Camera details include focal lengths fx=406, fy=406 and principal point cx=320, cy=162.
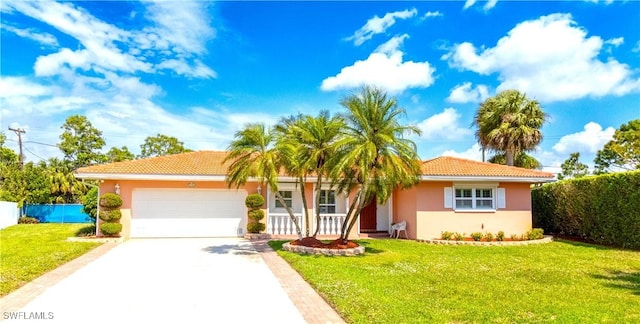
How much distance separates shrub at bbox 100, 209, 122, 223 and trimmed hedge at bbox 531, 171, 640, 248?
18849 mm

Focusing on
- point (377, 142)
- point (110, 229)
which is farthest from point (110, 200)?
point (377, 142)

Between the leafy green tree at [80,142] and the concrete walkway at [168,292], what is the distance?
31763 millimetres

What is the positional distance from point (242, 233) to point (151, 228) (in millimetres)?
3899

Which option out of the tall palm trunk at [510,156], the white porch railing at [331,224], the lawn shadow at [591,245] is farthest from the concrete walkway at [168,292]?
the tall palm trunk at [510,156]

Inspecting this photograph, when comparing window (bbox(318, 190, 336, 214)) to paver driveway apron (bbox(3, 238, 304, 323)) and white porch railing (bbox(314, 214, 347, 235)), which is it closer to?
white porch railing (bbox(314, 214, 347, 235))

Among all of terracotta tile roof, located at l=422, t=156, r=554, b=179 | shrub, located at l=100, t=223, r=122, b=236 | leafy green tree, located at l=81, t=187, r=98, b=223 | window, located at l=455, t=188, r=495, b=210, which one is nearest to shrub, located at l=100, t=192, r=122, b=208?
shrub, located at l=100, t=223, r=122, b=236

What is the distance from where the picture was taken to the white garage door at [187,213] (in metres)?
17.6

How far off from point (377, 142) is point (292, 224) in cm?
804

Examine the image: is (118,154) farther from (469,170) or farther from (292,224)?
(469,170)

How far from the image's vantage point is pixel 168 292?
7812 mm

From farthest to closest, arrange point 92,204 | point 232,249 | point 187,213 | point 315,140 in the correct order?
point 92,204, point 187,213, point 232,249, point 315,140

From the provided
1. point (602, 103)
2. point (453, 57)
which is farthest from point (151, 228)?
point (602, 103)

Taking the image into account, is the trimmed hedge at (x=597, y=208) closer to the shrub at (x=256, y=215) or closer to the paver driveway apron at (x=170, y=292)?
the paver driveway apron at (x=170, y=292)

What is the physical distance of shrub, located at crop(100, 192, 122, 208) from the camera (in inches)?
643
